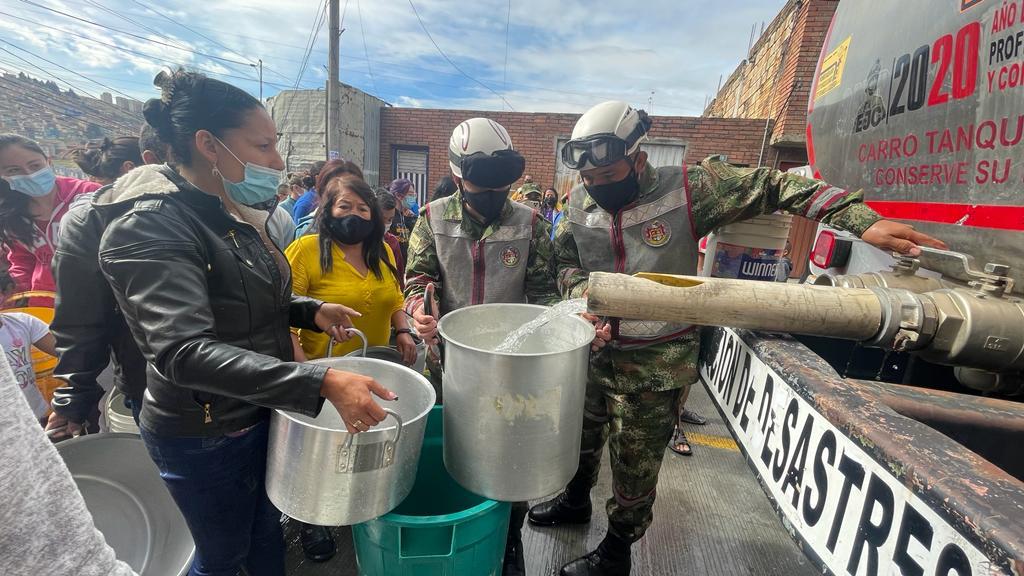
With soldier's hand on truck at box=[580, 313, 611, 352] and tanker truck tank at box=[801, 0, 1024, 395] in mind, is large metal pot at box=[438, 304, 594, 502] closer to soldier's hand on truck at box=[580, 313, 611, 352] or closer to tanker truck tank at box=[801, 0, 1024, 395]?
soldier's hand on truck at box=[580, 313, 611, 352]

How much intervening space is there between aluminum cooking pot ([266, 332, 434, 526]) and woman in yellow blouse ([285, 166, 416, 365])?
3.86 ft

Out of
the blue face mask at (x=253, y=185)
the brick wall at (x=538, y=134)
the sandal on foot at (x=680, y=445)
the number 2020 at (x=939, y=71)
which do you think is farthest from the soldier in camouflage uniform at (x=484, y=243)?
the brick wall at (x=538, y=134)

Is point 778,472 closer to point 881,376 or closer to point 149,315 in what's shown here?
point 881,376

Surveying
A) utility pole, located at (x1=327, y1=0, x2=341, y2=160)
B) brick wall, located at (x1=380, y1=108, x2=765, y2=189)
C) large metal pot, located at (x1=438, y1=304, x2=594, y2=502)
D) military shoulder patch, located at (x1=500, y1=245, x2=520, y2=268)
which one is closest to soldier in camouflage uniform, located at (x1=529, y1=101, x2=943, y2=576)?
military shoulder patch, located at (x1=500, y1=245, x2=520, y2=268)

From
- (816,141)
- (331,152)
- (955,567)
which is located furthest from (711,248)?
(331,152)

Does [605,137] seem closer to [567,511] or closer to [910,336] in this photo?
[910,336]

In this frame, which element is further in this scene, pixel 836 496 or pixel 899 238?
pixel 899 238

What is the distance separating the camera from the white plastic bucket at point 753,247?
193cm

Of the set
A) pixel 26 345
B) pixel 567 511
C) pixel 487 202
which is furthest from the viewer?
pixel 567 511

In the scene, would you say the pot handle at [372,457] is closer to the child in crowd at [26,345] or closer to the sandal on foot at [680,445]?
the child in crowd at [26,345]

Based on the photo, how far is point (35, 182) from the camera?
2.94 metres

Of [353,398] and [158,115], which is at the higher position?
[158,115]

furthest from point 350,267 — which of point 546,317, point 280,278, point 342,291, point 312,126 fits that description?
point 312,126

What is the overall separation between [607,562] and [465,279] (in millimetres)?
1559
